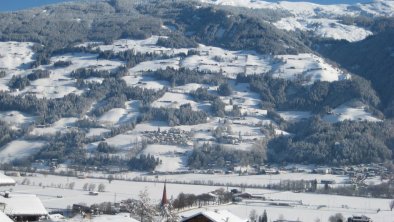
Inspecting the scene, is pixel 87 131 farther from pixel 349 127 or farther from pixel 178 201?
pixel 178 201

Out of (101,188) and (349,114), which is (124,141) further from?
(349,114)

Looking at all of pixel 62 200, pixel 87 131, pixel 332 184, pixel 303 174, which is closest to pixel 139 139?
pixel 87 131

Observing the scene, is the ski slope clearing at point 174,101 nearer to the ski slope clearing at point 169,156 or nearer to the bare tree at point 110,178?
the ski slope clearing at point 169,156

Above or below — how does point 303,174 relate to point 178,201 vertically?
below

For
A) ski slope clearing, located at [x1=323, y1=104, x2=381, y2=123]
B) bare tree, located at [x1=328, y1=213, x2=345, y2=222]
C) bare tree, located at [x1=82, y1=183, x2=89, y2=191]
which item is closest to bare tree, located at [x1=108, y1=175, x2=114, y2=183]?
bare tree, located at [x1=82, y1=183, x2=89, y2=191]

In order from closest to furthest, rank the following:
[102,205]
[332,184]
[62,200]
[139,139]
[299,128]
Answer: [102,205] < [62,200] < [332,184] < [139,139] < [299,128]

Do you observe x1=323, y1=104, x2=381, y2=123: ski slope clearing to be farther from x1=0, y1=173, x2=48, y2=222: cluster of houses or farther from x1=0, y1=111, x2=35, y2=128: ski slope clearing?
x1=0, y1=173, x2=48, y2=222: cluster of houses

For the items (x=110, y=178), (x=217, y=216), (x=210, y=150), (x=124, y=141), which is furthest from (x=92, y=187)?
(x=217, y=216)
